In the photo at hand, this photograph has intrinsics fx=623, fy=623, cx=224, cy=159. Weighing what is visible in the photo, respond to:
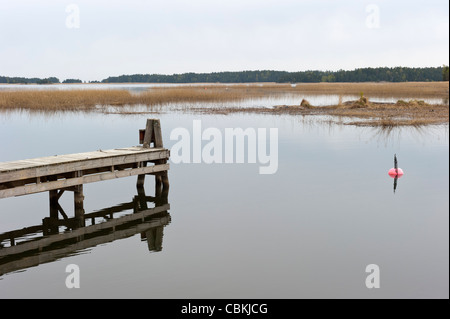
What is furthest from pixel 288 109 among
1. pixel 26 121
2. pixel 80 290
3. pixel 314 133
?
pixel 80 290

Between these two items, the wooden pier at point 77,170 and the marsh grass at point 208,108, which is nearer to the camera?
the wooden pier at point 77,170

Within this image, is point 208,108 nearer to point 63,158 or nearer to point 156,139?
point 156,139

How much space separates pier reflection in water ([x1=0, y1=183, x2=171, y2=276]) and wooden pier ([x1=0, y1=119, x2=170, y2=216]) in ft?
2.31

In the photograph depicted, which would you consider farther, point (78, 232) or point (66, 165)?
point (66, 165)

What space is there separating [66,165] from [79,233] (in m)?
1.62

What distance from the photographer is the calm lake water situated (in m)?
10.2

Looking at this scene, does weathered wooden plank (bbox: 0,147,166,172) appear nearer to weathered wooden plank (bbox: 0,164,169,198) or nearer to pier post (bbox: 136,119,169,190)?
pier post (bbox: 136,119,169,190)

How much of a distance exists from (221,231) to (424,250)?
162 inches

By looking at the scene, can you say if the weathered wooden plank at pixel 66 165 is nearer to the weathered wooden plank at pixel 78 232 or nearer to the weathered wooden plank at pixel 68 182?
the weathered wooden plank at pixel 68 182

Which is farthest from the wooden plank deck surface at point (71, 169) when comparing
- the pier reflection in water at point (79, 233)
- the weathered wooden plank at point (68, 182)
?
the pier reflection in water at point (79, 233)

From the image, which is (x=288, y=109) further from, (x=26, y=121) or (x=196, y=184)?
(x=196, y=184)

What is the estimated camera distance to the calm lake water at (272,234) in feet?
33.5

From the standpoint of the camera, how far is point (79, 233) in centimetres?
1334

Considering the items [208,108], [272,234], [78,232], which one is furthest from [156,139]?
[208,108]
